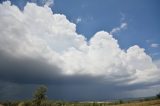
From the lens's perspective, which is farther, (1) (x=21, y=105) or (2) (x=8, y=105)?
(2) (x=8, y=105)

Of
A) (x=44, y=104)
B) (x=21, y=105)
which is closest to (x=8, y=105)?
(x=21, y=105)

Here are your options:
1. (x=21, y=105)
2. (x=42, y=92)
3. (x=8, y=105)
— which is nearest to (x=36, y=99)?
(x=42, y=92)

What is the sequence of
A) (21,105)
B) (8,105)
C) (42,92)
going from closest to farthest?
(42,92) < (21,105) < (8,105)

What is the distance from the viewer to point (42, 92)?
15775 cm

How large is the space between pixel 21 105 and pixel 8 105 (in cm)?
2402

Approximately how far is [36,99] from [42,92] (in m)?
7.20

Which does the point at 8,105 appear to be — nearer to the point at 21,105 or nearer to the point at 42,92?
the point at 21,105

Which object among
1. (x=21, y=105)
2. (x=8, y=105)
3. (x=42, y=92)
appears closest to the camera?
(x=42, y=92)

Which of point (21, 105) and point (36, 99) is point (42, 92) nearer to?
point (36, 99)

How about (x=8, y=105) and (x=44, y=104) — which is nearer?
(x=44, y=104)

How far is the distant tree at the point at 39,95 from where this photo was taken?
157438 mm

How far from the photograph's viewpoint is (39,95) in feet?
518

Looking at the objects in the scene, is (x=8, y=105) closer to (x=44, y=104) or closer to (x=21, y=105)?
(x=21, y=105)

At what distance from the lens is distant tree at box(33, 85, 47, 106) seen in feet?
517
